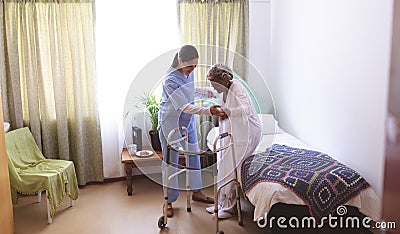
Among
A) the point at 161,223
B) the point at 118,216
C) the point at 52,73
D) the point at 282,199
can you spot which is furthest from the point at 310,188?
the point at 52,73

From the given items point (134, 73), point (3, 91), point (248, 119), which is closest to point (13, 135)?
point (3, 91)

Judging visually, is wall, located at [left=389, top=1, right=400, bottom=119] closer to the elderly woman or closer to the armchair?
the elderly woman

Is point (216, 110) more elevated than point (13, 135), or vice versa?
point (216, 110)

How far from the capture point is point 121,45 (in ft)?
13.1

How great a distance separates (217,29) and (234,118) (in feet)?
5.05

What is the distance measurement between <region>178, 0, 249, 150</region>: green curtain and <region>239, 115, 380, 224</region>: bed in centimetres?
155

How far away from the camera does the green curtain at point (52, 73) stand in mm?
3662

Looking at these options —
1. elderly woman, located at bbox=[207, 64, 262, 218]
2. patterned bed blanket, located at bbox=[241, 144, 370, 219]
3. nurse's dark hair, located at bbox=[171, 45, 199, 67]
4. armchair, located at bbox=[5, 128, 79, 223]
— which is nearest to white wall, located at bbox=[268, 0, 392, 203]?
patterned bed blanket, located at bbox=[241, 144, 370, 219]

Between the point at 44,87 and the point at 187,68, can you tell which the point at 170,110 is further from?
the point at 44,87

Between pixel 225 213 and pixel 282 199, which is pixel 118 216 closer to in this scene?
pixel 225 213

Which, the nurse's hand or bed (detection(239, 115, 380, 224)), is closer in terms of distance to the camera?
bed (detection(239, 115, 380, 224))

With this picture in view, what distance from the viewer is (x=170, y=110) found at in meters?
3.04

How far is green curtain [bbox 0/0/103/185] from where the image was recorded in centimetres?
366

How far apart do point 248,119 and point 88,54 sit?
1876 mm
